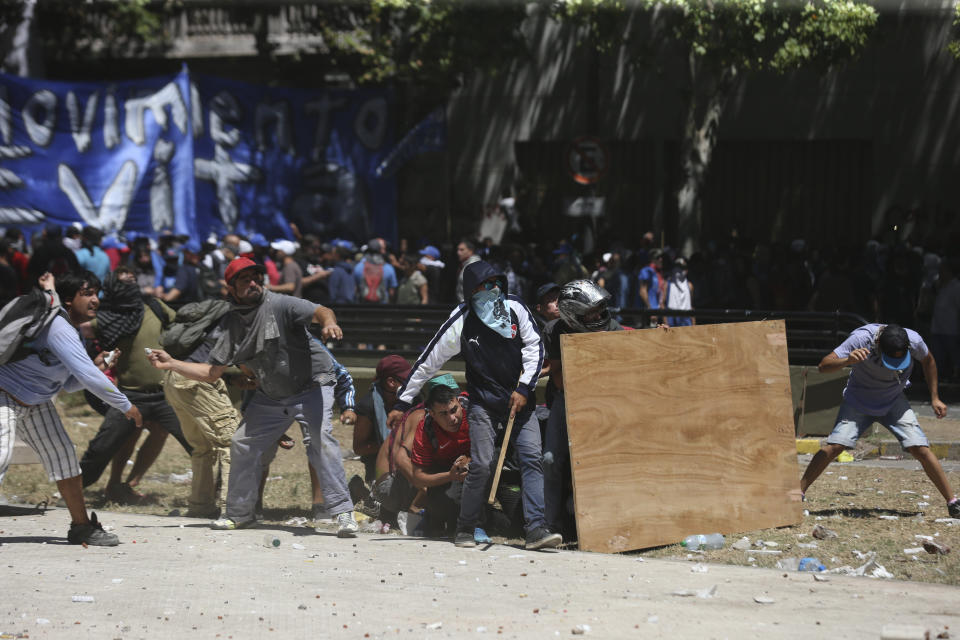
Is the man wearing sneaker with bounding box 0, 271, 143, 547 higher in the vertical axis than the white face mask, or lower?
lower

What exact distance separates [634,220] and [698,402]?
49.3ft

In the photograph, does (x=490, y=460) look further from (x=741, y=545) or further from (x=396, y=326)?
(x=396, y=326)

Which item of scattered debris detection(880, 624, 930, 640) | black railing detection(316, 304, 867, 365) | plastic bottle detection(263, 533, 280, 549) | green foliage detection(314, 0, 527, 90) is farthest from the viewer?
green foliage detection(314, 0, 527, 90)

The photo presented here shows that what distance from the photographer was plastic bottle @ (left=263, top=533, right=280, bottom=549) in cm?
717

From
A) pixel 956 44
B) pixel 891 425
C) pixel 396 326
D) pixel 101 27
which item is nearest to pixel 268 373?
pixel 891 425

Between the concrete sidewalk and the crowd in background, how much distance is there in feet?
22.6

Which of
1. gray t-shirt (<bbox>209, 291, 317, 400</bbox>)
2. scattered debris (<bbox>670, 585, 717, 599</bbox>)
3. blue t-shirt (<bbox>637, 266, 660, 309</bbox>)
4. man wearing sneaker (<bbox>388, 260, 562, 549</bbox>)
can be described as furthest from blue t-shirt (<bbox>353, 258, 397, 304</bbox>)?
scattered debris (<bbox>670, 585, 717, 599</bbox>)

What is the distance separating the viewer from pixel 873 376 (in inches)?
320

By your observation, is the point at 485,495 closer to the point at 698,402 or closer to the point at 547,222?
the point at 698,402

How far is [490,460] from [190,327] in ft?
8.63

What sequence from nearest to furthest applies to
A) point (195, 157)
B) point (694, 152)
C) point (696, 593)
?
point (696, 593) < point (694, 152) < point (195, 157)

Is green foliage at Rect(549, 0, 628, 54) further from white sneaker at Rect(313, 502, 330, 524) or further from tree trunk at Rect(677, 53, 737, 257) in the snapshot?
white sneaker at Rect(313, 502, 330, 524)

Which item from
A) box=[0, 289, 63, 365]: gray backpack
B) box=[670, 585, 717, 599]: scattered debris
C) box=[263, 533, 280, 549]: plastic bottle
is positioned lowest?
box=[263, 533, 280, 549]: plastic bottle

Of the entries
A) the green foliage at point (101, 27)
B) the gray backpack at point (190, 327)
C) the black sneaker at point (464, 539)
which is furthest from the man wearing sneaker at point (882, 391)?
the green foliage at point (101, 27)
